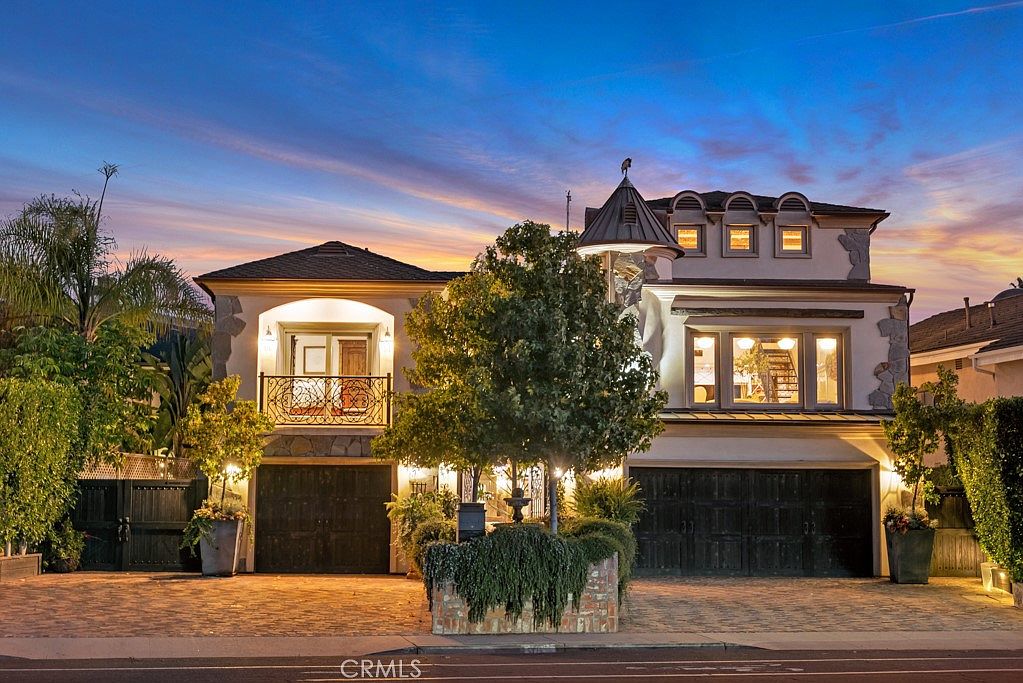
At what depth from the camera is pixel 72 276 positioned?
23438 millimetres

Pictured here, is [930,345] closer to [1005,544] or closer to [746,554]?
[746,554]

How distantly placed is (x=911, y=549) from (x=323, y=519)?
11.3 meters

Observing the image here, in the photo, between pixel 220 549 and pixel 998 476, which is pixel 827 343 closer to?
pixel 998 476

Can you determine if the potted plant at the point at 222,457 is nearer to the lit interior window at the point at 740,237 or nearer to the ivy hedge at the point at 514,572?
the ivy hedge at the point at 514,572

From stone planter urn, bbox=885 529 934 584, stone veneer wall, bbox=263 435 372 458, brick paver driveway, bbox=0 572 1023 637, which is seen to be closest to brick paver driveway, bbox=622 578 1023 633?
brick paver driveway, bbox=0 572 1023 637

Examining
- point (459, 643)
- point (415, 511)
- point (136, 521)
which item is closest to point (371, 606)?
point (415, 511)

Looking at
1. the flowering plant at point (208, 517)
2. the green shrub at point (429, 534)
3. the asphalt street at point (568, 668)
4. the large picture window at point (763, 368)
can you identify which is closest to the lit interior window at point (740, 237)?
the large picture window at point (763, 368)

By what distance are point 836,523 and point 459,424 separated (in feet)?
32.5

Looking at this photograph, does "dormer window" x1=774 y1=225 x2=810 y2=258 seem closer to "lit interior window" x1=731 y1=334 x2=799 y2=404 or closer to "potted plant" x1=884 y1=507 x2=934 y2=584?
"lit interior window" x1=731 y1=334 x2=799 y2=404

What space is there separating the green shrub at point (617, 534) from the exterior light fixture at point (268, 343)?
8156 mm

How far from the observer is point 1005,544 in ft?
61.5

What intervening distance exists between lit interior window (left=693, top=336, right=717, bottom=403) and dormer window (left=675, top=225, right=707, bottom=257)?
6.90 feet

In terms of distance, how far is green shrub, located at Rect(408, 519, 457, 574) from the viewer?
17.6 metres

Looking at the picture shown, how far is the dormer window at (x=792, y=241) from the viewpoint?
83.0 feet
